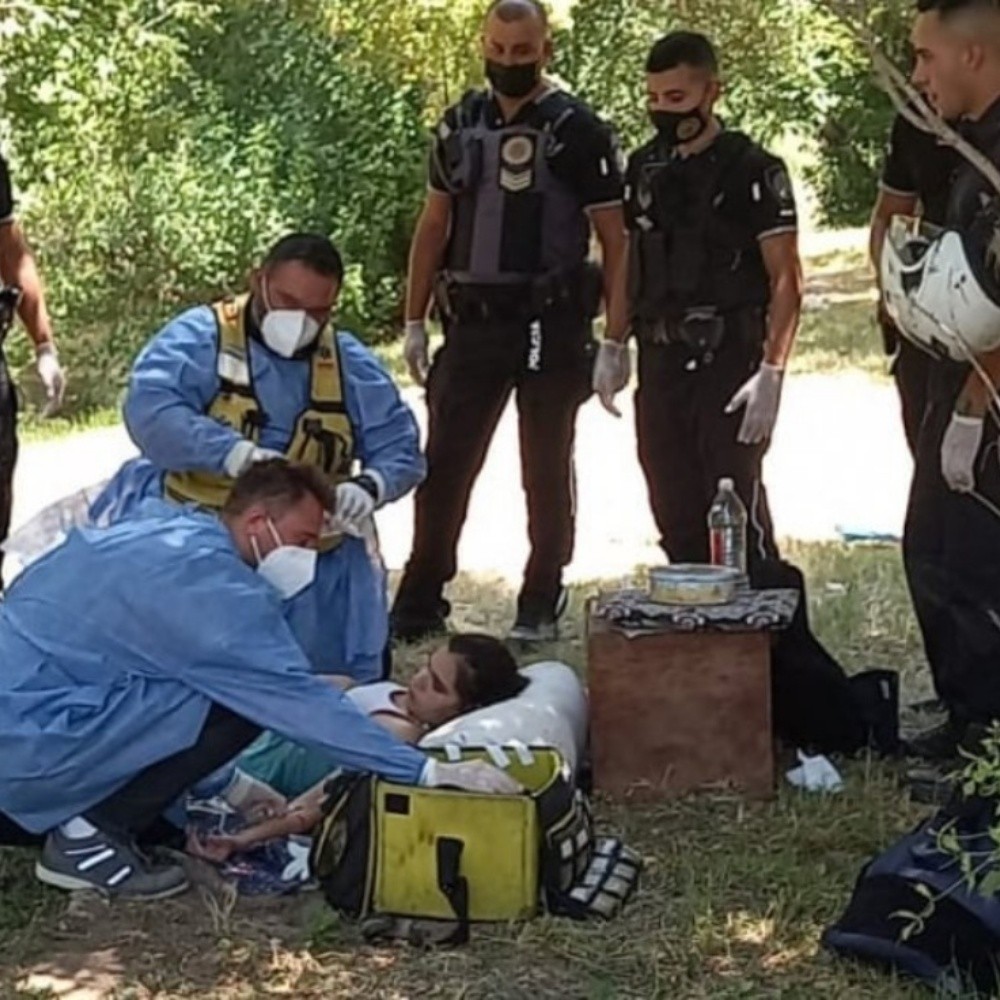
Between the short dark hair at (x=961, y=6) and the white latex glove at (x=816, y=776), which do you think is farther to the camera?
the white latex glove at (x=816, y=776)

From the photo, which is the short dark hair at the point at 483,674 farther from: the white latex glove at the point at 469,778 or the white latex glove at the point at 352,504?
the white latex glove at the point at 469,778

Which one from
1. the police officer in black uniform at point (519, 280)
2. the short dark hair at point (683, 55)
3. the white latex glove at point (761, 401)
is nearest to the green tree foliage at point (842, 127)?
the police officer in black uniform at point (519, 280)

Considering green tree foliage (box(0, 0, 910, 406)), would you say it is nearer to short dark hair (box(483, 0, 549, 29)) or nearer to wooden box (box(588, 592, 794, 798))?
short dark hair (box(483, 0, 549, 29))

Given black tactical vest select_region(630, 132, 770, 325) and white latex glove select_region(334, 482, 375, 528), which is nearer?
white latex glove select_region(334, 482, 375, 528)

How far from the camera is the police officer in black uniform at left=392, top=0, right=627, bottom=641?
612 cm

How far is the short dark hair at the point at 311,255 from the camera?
5.21 metres

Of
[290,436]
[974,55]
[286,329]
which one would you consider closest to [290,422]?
[290,436]

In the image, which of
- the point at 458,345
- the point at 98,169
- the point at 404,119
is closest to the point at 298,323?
the point at 458,345

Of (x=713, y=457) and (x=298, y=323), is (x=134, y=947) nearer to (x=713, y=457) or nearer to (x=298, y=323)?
(x=298, y=323)

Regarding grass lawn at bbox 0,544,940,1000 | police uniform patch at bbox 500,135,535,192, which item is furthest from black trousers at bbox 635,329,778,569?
grass lawn at bbox 0,544,940,1000

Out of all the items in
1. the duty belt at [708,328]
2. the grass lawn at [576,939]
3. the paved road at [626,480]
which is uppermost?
the duty belt at [708,328]

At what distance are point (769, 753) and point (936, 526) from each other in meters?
0.62

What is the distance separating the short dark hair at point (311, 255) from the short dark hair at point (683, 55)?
104 centimetres

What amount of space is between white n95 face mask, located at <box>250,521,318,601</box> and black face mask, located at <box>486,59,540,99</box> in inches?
87.0
